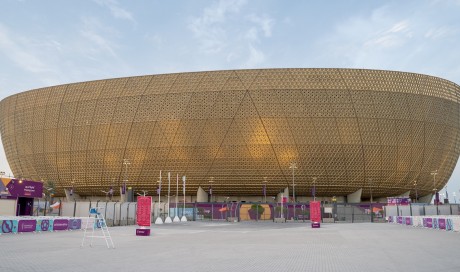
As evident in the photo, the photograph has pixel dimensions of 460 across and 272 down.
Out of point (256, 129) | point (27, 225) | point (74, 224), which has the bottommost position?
point (74, 224)

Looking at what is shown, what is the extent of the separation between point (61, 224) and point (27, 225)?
2.79 metres

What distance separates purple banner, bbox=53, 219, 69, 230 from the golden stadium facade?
1593 inches

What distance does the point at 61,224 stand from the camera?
2695cm

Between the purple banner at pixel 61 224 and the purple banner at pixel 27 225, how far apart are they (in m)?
1.62

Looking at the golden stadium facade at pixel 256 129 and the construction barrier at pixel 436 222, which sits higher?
the golden stadium facade at pixel 256 129

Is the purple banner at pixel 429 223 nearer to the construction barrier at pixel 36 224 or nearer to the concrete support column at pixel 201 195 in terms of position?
the construction barrier at pixel 36 224

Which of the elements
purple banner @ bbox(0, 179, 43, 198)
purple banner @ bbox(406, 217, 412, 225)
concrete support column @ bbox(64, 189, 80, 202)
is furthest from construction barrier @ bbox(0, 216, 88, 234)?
concrete support column @ bbox(64, 189, 80, 202)

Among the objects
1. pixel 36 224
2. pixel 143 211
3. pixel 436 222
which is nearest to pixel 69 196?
pixel 36 224

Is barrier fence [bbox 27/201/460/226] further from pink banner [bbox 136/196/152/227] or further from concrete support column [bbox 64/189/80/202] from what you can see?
concrete support column [bbox 64/189/80/202]

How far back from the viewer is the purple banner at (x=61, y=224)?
26491mm

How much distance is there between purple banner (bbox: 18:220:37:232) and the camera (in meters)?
23.9

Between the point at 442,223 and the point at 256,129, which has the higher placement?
the point at 256,129

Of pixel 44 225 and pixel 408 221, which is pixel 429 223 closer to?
pixel 408 221

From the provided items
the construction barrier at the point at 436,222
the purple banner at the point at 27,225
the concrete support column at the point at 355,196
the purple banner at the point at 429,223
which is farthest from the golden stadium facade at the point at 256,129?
the purple banner at the point at 27,225
